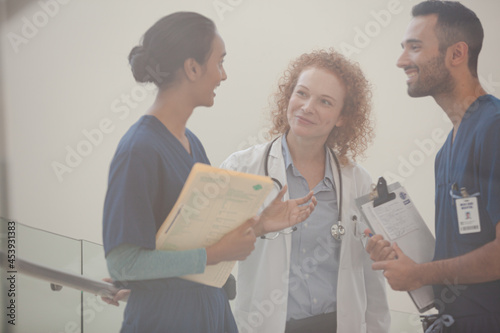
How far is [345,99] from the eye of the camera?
4.98 feet

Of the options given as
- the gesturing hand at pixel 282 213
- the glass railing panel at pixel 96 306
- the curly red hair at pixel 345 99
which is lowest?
the glass railing panel at pixel 96 306

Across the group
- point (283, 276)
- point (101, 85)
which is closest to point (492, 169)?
point (283, 276)

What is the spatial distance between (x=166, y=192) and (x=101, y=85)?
48cm

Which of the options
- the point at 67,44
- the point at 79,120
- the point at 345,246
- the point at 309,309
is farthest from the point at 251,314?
the point at 67,44

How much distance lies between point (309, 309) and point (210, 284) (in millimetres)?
338

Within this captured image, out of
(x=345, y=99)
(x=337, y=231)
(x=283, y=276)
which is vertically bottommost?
(x=283, y=276)

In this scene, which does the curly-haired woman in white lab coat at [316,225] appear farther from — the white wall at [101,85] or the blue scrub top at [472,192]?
the blue scrub top at [472,192]

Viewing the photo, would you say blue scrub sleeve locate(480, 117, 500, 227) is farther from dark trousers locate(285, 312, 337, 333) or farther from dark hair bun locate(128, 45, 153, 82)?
dark hair bun locate(128, 45, 153, 82)

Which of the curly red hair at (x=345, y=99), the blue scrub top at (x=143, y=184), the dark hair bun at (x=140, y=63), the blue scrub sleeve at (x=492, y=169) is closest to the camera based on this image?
the blue scrub top at (x=143, y=184)

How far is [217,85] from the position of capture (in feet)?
4.53

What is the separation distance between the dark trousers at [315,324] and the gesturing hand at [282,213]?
0.29 meters

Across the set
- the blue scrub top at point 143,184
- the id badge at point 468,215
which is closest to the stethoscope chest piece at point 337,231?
the id badge at point 468,215

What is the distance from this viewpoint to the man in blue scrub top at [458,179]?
143 centimetres

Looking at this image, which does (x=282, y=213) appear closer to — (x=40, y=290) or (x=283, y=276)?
(x=283, y=276)
